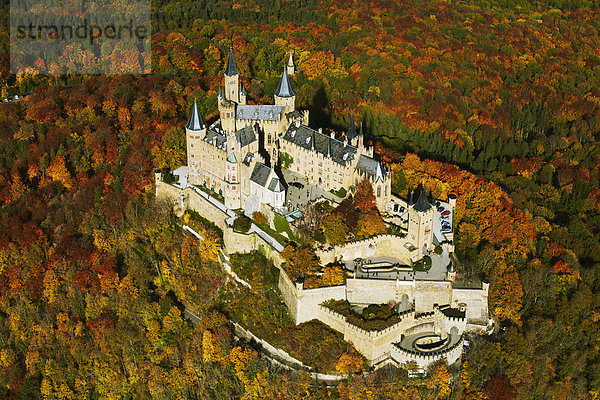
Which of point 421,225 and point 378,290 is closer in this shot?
point 378,290

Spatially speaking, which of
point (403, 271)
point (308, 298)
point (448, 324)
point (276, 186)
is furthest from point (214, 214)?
point (448, 324)

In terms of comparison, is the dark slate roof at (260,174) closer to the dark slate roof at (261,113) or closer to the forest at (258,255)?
the dark slate roof at (261,113)

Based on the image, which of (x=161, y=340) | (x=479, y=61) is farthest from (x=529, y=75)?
(x=161, y=340)

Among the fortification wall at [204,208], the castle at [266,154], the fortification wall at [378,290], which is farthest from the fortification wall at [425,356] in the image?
the fortification wall at [204,208]

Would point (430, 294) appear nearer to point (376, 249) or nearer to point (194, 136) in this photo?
point (376, 249)

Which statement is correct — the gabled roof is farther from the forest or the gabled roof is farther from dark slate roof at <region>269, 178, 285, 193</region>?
the forest

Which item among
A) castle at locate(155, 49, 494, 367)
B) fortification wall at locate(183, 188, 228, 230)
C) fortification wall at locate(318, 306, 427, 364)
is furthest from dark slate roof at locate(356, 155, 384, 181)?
fortification wall at locate(183, 188, 228, 230)
